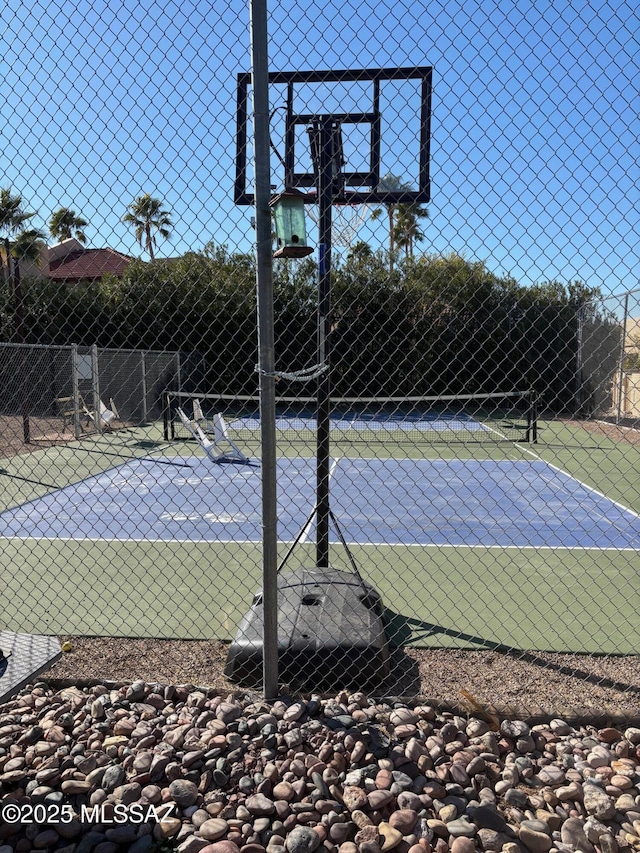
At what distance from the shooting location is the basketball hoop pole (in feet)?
12.4

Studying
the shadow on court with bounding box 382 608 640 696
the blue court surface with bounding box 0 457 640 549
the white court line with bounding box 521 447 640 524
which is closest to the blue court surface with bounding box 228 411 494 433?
the white court line with bounding box 521 447 640 524

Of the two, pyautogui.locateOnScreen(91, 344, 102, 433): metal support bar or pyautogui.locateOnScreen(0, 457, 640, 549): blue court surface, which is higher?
pyautogui.locateOnScreen(91, 344, 102, 433): metal support bar

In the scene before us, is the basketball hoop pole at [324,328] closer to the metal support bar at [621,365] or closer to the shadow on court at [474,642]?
the shadow on court at [474,642]

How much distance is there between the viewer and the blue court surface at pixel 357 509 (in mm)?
6285

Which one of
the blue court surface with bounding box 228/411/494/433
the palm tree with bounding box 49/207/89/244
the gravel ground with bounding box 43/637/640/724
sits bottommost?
the gravel ground with bounding box 43/637/640/724

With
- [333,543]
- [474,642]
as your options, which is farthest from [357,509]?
[474,642]

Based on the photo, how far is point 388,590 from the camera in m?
4.77

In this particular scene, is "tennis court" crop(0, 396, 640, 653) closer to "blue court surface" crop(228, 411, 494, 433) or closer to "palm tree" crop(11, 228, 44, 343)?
"palm tree" crop(11, 228, 44, 343)

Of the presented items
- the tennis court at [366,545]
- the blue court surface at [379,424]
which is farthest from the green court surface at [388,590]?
the blue court surface at [379,424]

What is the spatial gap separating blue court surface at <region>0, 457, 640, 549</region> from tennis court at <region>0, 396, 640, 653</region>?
1.1 inches

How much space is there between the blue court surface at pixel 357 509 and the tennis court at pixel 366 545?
1.1 inches

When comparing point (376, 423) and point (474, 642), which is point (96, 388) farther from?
point (474, 642)

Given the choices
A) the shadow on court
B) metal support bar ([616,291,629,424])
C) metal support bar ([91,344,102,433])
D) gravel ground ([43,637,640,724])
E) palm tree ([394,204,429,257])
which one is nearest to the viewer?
gravel ground ([43,637,640,724])

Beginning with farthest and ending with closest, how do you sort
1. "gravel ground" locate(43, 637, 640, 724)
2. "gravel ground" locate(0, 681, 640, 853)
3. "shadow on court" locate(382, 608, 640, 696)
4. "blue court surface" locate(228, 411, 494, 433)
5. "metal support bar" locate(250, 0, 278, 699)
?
1. "blue court surface" locate(228, 411, 494, 433)
2. "shadow on court" locate(382, 608, 640, 696)
3. "gravel ground" locate(43, 637, 640, 724)
4. "metal support bar" locate(250, 0, 278, 699)
5. "gravel ground" locate(0, 681, 640, 853)
